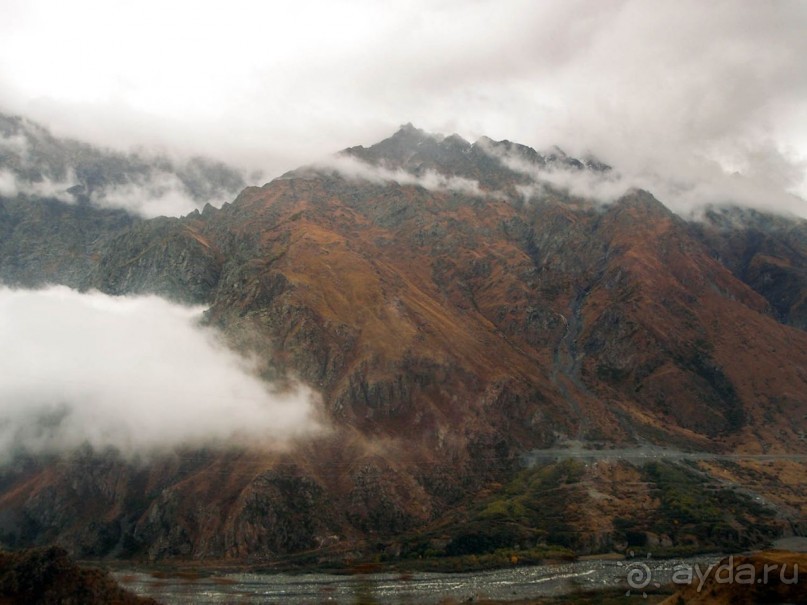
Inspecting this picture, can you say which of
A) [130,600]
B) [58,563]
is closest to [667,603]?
[130,600]

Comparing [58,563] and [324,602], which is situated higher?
[58,563]

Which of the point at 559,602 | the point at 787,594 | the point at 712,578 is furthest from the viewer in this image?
the point at 559,602

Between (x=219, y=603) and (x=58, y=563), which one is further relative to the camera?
(x=219, y=603)

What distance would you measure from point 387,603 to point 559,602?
48.8 m

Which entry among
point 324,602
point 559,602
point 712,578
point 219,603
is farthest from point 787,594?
point 219,603

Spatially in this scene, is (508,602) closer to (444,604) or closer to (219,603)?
(444,604)

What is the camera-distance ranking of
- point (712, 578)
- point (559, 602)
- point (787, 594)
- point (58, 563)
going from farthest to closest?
point (559, 602), point (58, 563), point (712, 578), point (787, 594)

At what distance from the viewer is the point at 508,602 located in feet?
636

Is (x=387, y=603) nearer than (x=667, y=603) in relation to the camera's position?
No

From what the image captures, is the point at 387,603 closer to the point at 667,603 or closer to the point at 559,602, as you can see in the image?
the point at 559,602

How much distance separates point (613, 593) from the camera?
199 meters

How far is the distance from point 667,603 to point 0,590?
460 feet

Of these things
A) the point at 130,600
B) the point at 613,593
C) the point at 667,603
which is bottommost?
the point at 613,593

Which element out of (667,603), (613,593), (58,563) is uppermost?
(58,563)
